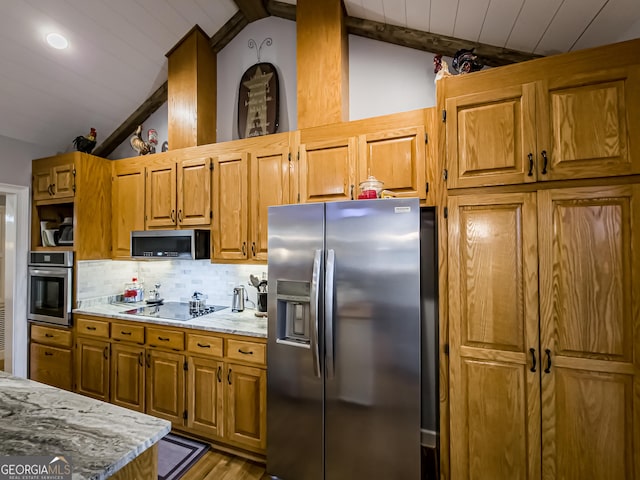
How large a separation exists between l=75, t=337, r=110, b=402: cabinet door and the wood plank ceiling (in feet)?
7.33

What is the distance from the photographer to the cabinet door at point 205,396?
2.21m

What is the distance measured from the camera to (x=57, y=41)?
251 centimetres

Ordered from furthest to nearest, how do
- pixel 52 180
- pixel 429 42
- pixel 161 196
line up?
1. pixel 52 180
2. pixel 161 196
3. pixel 429 42

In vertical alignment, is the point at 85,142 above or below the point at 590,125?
above

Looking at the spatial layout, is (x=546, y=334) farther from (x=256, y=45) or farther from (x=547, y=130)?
(x=256, y=45)

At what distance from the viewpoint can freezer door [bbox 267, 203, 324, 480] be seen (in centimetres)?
180

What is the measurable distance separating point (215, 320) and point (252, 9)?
279 centimetres

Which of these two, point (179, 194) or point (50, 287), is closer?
point (179, 194)

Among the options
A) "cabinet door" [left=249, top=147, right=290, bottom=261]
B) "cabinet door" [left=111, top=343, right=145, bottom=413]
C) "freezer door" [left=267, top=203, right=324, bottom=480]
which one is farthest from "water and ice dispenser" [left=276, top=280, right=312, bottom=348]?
"cabinet door" [left=111, top=343, right=145, bottom=413]

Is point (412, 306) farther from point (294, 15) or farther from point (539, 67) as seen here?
point (294, 15)

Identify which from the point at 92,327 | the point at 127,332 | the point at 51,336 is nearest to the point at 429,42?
the point at 127,332

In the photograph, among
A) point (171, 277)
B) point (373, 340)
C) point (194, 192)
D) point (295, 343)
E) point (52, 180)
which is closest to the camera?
point (373, 340)

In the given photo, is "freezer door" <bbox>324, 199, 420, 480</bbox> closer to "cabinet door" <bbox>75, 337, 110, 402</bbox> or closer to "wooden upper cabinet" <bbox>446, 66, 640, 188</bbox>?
"wooden upper cabinet" <bbox>446, 66, 640, 188</bbox>

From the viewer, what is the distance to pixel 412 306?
164 cm
